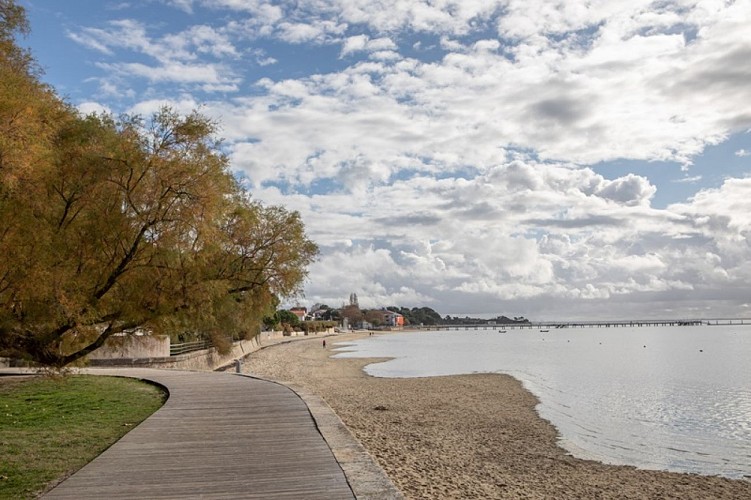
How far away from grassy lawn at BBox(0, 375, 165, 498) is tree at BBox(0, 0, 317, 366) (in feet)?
4.51

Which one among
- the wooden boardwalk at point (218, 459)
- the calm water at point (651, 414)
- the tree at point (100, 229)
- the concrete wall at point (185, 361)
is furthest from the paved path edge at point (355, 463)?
the concrete wall at point (185, 361)

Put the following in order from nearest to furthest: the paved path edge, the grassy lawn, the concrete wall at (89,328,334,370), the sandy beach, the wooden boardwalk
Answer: the paved path edge → the wooden boardwalk → the grassy lawn → the sandy beach → the concrete wall at (89,328,334,370)

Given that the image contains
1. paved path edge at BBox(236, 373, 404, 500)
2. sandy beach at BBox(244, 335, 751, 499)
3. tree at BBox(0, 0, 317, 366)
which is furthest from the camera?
sandy beach at BBox(244, 335, 751, 499)

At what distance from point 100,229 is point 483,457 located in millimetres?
9477

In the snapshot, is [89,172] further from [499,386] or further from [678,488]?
[499,386]

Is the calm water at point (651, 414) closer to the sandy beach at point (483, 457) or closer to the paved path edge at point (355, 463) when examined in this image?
the sandy beach at point (483, 457)

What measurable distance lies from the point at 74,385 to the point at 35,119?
12.1 m

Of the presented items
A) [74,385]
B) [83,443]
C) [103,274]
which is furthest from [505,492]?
[74,385]

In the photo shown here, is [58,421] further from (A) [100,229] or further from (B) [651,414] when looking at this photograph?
(B) [651,414]

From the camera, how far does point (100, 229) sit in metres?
10.6

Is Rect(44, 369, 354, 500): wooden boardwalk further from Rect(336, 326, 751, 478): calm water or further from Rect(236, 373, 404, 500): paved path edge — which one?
Rect(336, 326, 751, 478): calm water

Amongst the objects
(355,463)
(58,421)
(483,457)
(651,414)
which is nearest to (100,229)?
(58,421)

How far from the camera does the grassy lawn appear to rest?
813 centimetres

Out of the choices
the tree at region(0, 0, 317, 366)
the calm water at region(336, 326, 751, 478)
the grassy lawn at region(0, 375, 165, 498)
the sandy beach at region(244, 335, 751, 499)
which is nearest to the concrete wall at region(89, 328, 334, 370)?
the grassy lawn at region(0, 375, 165, 498)
